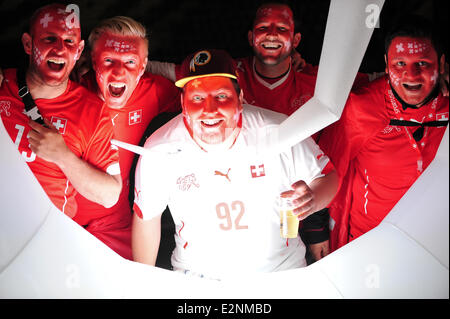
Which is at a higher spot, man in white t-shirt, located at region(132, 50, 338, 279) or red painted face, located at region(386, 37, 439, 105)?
red painted face, located at region(386, 37, 439, 105)

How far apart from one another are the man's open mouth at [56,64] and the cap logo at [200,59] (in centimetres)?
42

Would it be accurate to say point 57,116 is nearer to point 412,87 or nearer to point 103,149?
point 103,149

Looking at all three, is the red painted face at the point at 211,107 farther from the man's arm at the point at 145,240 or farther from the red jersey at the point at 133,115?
the man's arm at the point at 145,240

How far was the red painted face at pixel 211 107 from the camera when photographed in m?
1.68

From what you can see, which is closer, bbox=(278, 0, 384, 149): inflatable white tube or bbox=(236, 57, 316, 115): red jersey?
bbox=(278, 0, 384, 149): inflatable white tube

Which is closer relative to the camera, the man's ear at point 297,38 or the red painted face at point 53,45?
the red painted face at point 53,45

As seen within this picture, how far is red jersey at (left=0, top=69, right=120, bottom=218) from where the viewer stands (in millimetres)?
1735

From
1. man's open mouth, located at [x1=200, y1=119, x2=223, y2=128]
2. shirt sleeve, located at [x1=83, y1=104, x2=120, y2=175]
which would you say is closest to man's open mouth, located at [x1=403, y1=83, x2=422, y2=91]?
man's open mouth, located at [x1=200, y1=119, x2=223, y2=128]

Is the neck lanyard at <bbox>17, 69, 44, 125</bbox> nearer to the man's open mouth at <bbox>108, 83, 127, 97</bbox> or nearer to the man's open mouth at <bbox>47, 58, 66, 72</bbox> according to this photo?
the man's open mouth at <bbox>47, 58, 66, 72</bbox>

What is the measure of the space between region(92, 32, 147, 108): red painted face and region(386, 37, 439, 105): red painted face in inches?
33.4

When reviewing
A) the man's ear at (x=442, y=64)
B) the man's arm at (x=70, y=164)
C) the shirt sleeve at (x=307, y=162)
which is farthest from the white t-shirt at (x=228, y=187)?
the man's ear at (x=442, y=64)

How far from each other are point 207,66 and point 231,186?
40cm

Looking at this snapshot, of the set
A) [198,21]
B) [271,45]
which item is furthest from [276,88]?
[198,21]

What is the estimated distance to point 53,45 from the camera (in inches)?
67.9
